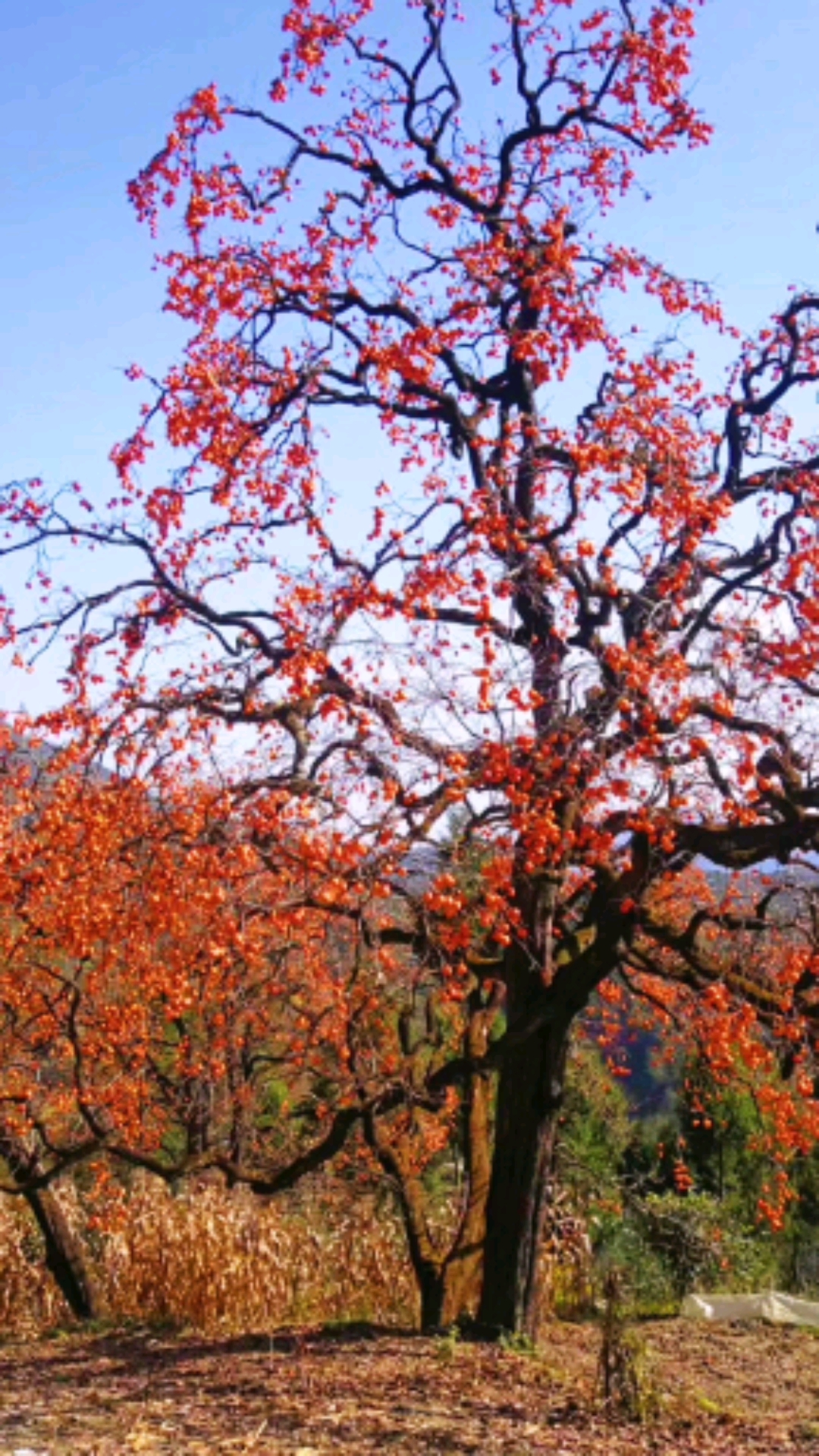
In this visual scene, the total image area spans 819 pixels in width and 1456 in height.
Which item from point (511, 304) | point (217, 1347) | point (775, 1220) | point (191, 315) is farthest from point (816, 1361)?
point (191, 315)

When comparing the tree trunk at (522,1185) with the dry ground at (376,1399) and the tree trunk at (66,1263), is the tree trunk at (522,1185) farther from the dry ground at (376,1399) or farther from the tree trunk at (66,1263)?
the tree trunk at (66,1263)

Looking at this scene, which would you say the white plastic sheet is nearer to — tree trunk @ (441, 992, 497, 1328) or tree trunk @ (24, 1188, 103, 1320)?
tree trunk @ (441, 992, 497, 1328)

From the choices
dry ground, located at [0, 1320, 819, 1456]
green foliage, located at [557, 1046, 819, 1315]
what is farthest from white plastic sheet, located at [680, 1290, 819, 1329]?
dry ground, located at [0, 1320, 819, 1456]

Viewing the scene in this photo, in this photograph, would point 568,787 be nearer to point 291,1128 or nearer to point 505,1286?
point 505,1286

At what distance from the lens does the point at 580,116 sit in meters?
8.20

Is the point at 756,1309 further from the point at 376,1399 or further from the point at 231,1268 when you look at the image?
the point at 376,1399

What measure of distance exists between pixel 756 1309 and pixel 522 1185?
337 cm

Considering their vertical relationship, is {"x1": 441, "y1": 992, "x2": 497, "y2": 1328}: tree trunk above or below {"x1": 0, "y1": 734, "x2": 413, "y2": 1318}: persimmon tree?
below

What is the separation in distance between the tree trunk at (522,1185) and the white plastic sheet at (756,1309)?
9.34ft

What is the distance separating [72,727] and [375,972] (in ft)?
6.66

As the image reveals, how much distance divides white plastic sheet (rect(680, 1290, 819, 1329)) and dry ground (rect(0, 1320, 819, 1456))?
45.4 inches

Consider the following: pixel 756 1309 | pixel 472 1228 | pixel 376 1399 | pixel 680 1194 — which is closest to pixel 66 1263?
pixel 472 1228

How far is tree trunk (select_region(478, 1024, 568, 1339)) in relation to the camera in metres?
7.36

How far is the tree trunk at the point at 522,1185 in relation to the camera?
736cm
